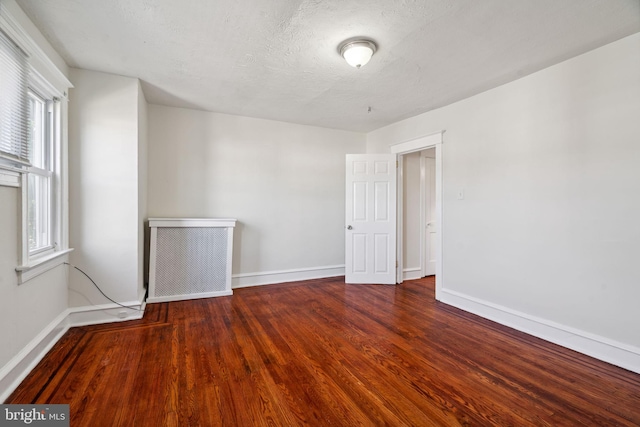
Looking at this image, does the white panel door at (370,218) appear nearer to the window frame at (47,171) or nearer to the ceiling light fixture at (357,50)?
the ceiling light fixture at (357,50)

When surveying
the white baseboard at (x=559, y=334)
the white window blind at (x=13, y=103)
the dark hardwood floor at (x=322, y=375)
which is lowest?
the dark hardwood floor at (x=322, y=375)

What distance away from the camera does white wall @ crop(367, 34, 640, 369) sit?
2193 mm

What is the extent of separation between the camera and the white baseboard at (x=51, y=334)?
69.9 inches

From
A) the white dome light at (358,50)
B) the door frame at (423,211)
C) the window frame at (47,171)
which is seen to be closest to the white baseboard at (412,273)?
the door frame at (423,211)

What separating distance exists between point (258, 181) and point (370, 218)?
5.96 ft

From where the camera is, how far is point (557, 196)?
258 cm

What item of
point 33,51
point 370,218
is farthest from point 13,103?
point 370,218

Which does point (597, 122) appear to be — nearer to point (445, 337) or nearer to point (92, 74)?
point (445, 337)

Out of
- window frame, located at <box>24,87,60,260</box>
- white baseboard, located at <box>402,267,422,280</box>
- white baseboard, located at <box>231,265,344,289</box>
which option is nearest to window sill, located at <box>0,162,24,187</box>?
window frame, located at <box>24,87,60,260</box>

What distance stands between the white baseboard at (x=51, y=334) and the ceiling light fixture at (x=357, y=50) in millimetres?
3084

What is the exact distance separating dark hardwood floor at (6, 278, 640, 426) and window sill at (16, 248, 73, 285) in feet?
2.18

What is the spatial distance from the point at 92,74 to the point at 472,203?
417cm

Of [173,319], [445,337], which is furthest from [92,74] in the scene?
[445,337]

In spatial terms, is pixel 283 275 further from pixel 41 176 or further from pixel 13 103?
pixel 13 103
